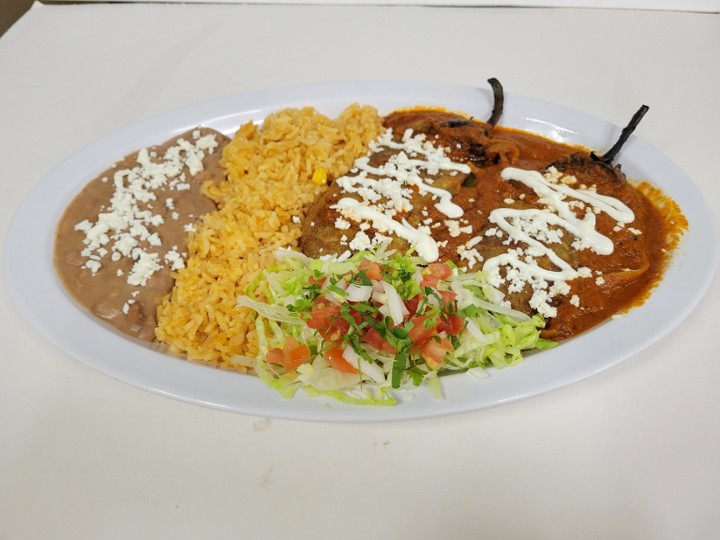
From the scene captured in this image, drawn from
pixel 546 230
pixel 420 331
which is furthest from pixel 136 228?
pixel 546 230

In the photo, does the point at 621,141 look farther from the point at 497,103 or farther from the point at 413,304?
the point at 413,304

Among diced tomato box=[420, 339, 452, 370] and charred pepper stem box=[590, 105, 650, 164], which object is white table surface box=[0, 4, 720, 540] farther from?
charred pepper stem box=[590, 105, 650, 164]

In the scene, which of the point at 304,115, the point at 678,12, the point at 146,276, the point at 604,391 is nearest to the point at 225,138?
the point at 304,115

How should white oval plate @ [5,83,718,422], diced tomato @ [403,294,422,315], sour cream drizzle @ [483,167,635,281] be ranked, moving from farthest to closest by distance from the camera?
sour cream drizzle @ [483,167,635,281], diced tomato @ [403,294,422,315], white oval plate @ [5,83,718,422]

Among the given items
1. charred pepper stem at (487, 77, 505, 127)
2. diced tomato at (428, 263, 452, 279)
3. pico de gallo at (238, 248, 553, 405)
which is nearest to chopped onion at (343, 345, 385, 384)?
pico de gallo at (238, 248, 553, 405)

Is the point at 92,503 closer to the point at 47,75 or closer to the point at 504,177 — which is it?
the point at 504,177

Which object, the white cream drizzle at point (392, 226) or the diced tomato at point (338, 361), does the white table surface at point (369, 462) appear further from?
the white cream drizzle at point (392, 226)

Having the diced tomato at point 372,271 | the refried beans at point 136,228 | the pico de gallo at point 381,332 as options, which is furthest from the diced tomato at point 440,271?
the refried beans at point 136,228
